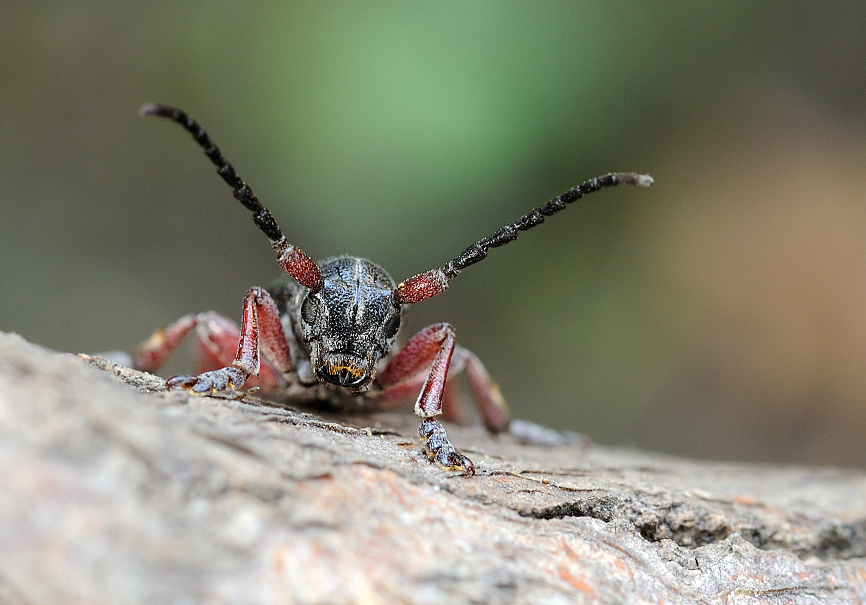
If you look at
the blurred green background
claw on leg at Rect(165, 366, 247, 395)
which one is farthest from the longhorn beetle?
the blurred green background

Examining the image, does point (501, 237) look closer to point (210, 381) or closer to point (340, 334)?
point (340, 334)

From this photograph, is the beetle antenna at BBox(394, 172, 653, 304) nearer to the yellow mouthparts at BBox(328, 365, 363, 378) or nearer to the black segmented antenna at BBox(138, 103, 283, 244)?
the yellow mouthparts at BBox(328, 365, 363, 378)

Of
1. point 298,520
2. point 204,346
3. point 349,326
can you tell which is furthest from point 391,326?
point 298,520

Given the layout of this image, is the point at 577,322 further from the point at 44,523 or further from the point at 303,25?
the point at 44,523

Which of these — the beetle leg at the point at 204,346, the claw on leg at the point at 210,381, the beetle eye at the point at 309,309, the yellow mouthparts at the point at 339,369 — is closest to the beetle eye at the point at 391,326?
the yellow mouthparts at the point at 339,369

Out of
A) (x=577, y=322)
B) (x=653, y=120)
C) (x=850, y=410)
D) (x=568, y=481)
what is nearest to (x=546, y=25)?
(x=653, y=120)

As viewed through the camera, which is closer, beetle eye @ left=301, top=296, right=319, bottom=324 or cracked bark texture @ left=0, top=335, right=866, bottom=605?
cracked bark texture @ left=0, top=335, right=866, bottom=605
